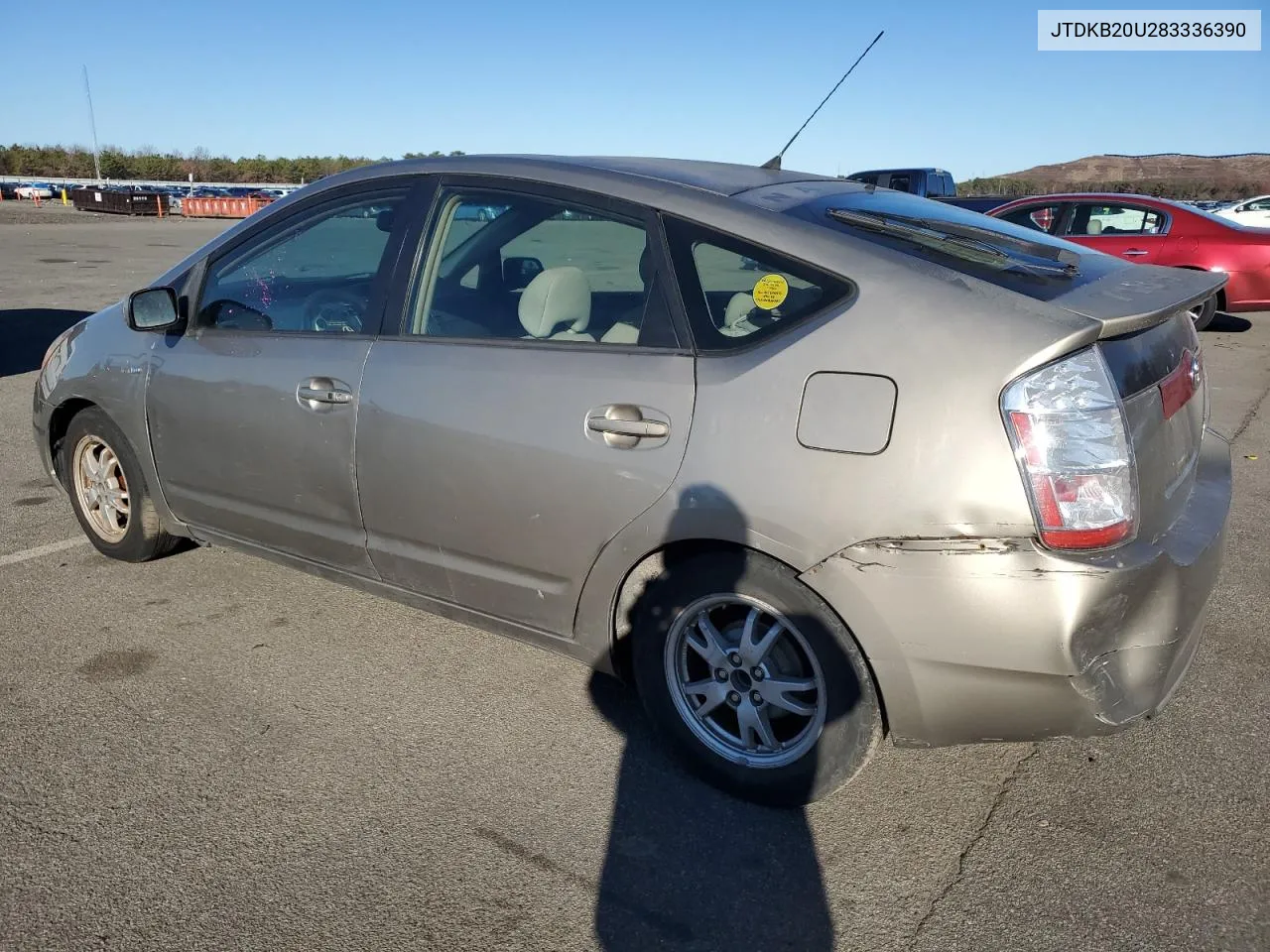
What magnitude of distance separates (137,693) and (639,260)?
2.15 metres

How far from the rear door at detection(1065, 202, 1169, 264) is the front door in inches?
397

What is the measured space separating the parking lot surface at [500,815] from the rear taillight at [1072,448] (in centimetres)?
88

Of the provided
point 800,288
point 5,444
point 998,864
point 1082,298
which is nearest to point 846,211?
point 800,288

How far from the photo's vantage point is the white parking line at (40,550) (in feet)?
14.5

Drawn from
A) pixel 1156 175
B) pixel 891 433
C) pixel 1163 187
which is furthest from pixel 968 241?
pixel 1156 175

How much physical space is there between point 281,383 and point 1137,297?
262 centimetres

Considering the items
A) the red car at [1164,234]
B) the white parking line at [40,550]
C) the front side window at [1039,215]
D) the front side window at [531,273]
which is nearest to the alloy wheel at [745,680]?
the front side window at [531,273]

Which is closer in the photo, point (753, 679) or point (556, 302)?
point (753, 679)

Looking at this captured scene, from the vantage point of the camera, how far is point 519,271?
3199 mm

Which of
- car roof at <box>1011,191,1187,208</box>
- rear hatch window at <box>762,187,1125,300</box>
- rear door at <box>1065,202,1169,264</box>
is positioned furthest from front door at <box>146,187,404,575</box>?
car roof at <box>1011,191,1187,208</box>

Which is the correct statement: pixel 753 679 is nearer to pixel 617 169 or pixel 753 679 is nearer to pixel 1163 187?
pixel 617 169

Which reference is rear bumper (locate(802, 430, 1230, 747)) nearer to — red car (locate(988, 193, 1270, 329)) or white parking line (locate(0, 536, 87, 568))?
white parking line (locate(0, 536, 87, 568))

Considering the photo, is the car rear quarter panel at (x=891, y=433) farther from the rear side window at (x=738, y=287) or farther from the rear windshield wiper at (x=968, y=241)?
the rear windshield wiper at (x=968, y=241)

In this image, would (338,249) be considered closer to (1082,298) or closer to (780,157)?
(780,157)
